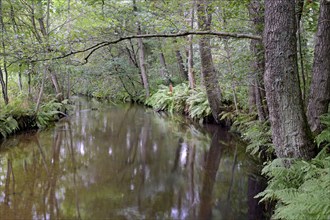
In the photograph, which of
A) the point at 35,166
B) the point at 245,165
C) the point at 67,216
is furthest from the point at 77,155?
the point at 245,165

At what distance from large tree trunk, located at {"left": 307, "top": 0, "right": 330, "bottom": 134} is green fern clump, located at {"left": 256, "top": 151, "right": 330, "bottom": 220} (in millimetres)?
762

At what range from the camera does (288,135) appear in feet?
11.9

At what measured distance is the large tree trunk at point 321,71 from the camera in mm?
3951

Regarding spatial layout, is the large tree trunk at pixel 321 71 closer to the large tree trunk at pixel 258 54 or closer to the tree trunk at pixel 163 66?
the large tree trunk at pixel 258 54

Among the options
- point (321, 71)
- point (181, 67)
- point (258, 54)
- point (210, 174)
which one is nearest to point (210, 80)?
point (258, 54)

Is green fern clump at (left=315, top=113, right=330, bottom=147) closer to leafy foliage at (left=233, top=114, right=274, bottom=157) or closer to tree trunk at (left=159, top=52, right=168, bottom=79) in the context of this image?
leafy foliage at (left=233, top=114, right=274, bottom=157)

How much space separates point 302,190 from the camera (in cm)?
284

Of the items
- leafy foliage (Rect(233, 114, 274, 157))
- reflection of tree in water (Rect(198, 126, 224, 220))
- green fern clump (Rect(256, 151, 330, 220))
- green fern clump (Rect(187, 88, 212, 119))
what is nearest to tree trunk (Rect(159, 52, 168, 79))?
green fern clump (Rect(187, 88, 212, 119))

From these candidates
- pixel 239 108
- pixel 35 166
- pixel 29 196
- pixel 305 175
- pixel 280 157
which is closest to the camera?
pixel 305 175

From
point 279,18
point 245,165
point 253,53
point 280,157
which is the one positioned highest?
point 279,18

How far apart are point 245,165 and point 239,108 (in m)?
3.54

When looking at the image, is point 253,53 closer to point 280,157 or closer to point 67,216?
point 280,157

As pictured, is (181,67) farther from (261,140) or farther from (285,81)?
(285,81)

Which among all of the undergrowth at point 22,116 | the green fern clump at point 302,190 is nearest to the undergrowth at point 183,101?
the undergrowth at point 22,116
